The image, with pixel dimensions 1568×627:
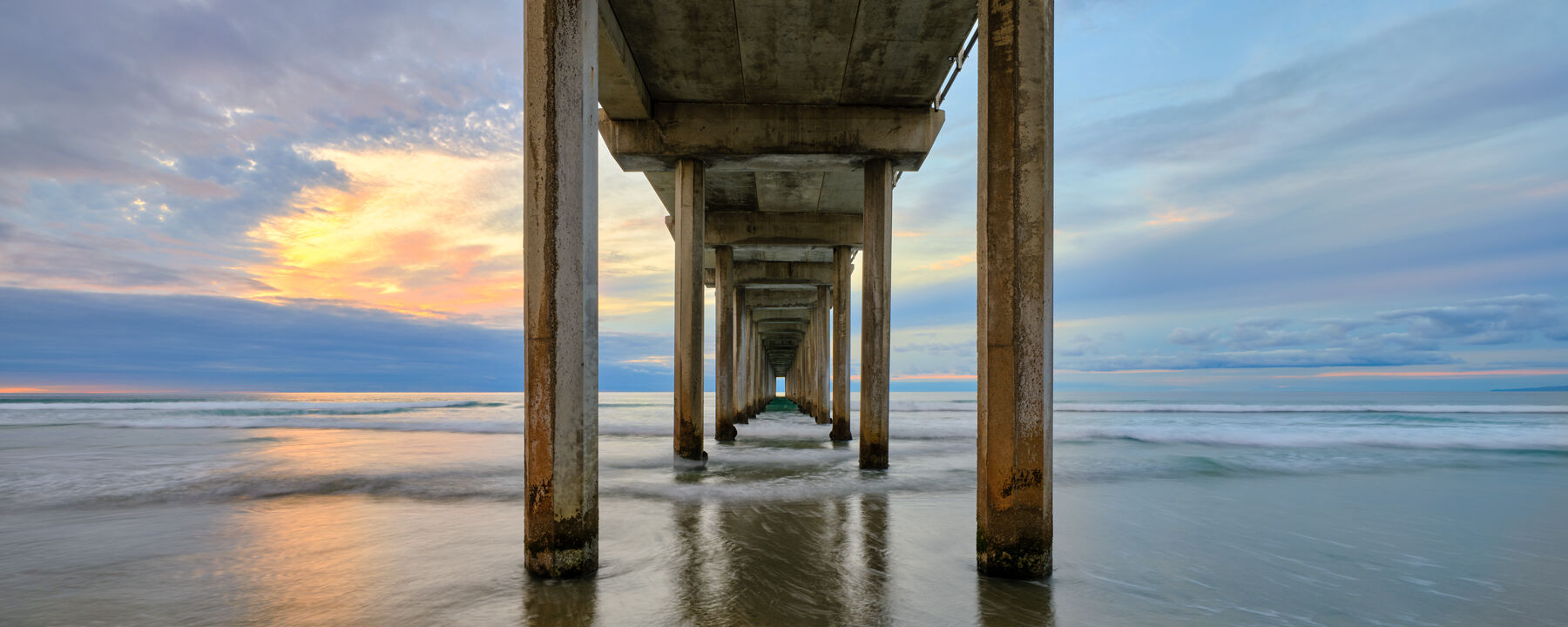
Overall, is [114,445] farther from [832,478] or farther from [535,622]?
[535,622]

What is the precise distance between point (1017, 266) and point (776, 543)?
3.14 m

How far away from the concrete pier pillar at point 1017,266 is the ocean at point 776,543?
28.2 inches

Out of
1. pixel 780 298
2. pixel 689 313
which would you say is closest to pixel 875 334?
pixel 689 313

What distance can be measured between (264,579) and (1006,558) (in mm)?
5077

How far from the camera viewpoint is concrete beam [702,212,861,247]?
62.3ft

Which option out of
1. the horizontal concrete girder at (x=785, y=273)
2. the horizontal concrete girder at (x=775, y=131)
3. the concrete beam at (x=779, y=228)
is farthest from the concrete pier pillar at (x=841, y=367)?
the horizontal concrete girder at (x=785, y=273)

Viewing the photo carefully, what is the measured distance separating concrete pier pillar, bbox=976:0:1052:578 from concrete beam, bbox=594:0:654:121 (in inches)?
234

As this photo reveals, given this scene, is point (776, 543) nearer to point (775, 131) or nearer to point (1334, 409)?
point (775, 131)

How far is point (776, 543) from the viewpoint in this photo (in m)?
6.11

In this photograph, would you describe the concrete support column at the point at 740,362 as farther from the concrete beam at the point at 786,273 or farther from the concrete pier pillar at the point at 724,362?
the concrete pier pillar at the point at 724,362

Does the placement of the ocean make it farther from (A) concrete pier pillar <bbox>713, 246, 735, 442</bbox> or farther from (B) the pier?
(A) concrete pier pillar <bbox>713, 246, 735, 442</bbox>

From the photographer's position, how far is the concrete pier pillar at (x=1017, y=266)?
14.3 feet

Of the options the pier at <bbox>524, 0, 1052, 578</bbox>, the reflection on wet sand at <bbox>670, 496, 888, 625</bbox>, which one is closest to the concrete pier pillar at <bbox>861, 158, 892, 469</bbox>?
the pier at <bbox>524, 0, 1052, 578</bbox>

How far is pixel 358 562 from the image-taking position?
18.7 feet
